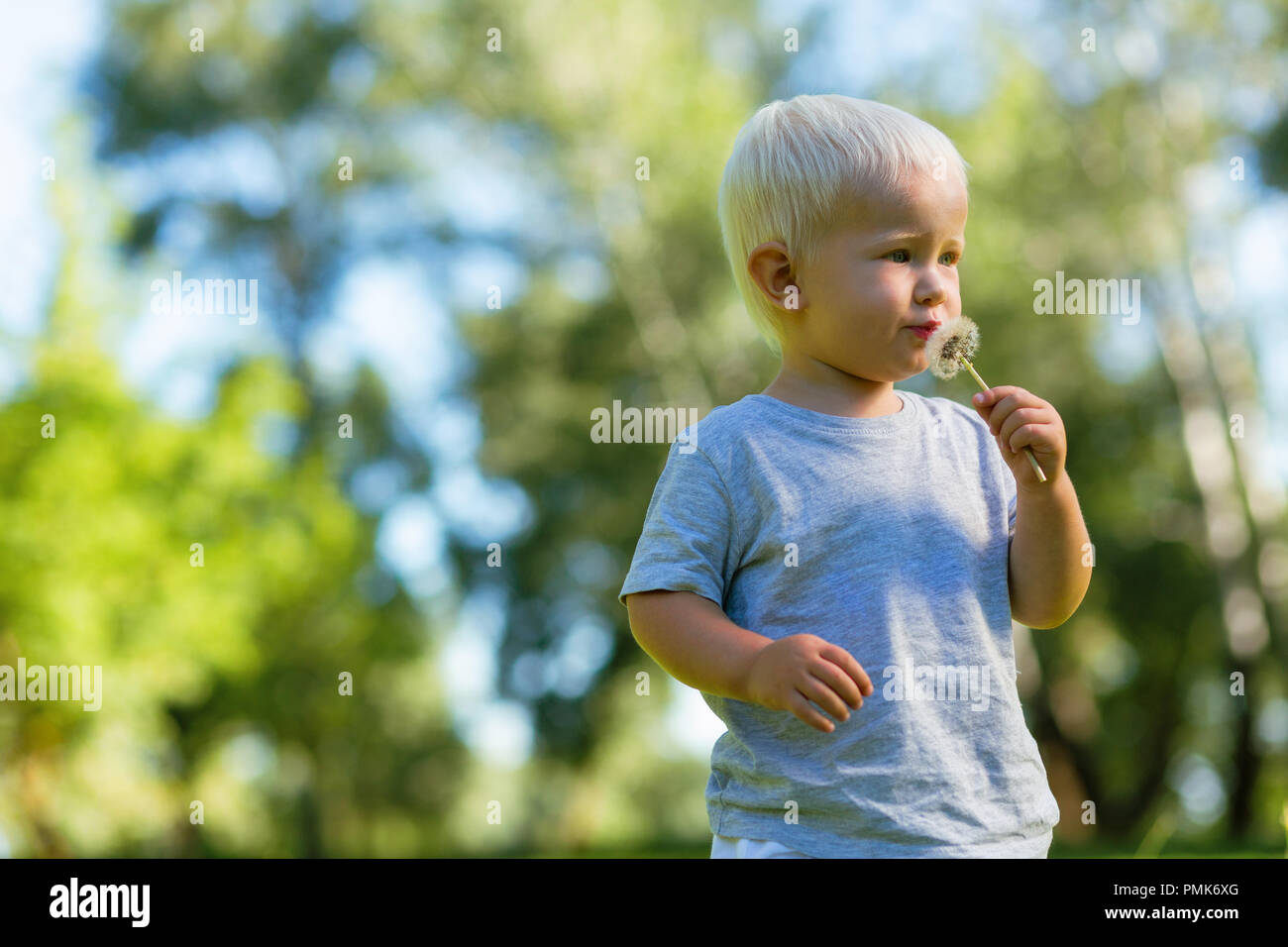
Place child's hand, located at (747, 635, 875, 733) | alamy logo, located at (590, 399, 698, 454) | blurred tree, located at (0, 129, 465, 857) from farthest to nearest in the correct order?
1. blurred tree, located at (0, 129, 465, 857)
2. alamy logo, located at (590, 399, 698, 454)
3. child's hand, located at (747, 635, 875, 733)

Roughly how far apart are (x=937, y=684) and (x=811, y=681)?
283mm

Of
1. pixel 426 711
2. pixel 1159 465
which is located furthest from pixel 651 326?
pixel 426 711

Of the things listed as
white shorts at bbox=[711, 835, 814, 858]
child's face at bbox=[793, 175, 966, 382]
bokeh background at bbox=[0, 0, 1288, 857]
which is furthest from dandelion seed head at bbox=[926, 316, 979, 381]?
bokeh background at bbox=[0, 0, 1288, 857]

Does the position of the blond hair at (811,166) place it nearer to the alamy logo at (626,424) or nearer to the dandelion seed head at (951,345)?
the dandelion seed head at (951,345)

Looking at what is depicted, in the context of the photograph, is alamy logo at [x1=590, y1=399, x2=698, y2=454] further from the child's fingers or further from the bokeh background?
the child's fingers

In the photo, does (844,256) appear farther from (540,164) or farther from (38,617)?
(38,617)

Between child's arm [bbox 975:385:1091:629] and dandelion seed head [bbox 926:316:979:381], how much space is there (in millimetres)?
73

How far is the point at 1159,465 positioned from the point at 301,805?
39.1 feet

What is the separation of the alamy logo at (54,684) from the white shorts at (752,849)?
13.6 metres

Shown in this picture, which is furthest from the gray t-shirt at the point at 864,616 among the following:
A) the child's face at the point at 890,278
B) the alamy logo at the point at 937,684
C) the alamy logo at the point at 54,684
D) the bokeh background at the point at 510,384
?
the alamy logo at the point at 54,684

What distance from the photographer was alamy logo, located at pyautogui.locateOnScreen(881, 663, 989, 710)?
1656 mm

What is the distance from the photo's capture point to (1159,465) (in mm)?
14125
